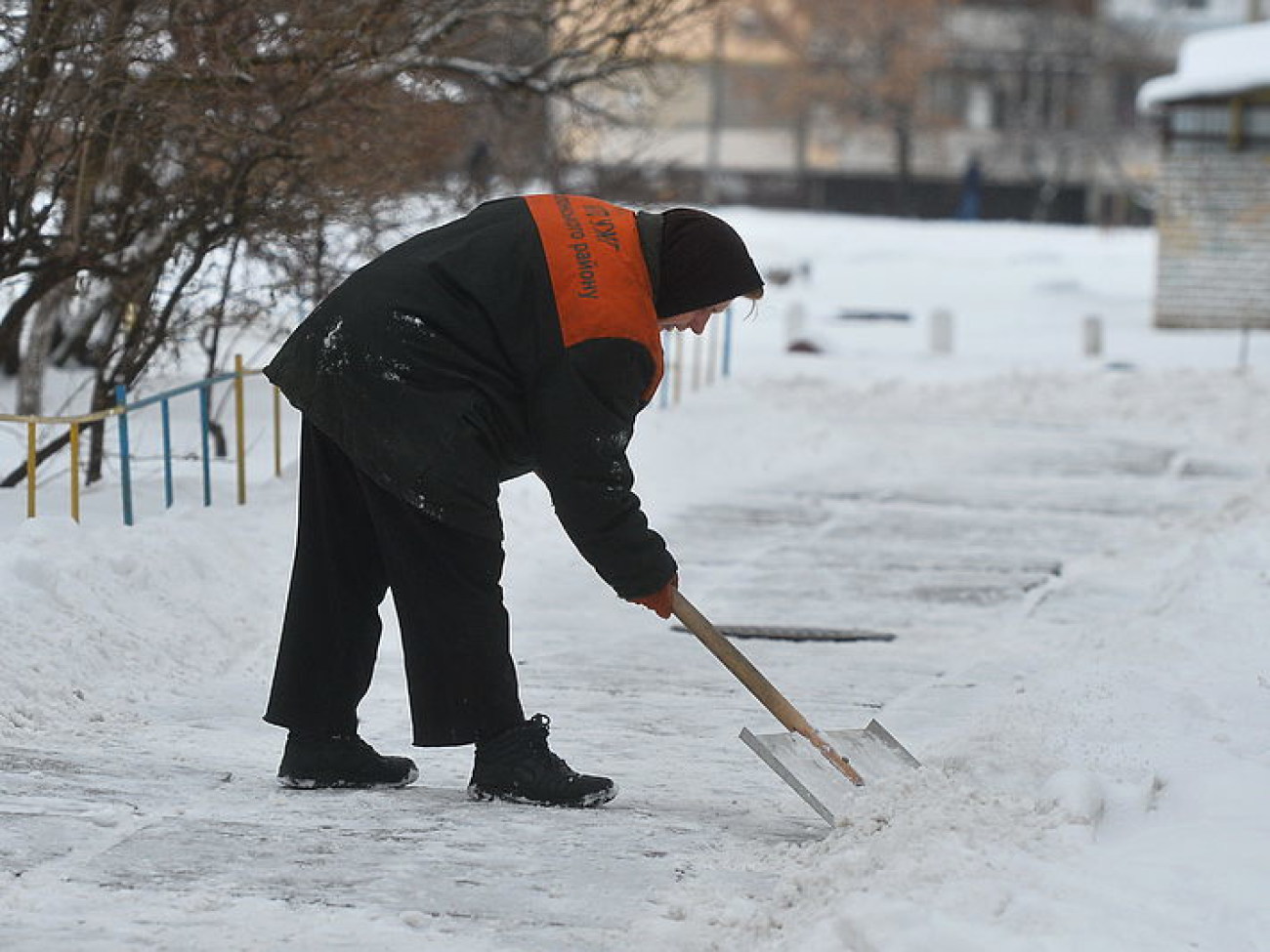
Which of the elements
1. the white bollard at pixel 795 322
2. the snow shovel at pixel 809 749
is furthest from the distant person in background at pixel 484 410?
the white bollard at pixel 795 322

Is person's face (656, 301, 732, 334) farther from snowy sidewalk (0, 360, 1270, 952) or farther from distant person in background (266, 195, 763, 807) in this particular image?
snowy sidewalk (0, 360, 1270, 952)

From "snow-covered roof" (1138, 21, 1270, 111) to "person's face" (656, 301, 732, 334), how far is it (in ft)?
66.2

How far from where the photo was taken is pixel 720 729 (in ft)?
19.3

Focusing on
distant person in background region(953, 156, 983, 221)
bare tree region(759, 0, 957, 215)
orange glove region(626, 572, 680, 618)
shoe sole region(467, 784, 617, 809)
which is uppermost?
bare tree region(759, 0, 957, 215)

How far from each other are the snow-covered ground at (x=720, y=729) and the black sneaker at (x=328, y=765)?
0.05 metres

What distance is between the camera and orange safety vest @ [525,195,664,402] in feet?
14.1

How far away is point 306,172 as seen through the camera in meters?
8.97

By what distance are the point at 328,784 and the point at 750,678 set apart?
101 cm

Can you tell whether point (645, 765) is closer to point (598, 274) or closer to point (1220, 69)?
point (598, 274)

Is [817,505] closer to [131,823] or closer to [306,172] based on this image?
[306,172]

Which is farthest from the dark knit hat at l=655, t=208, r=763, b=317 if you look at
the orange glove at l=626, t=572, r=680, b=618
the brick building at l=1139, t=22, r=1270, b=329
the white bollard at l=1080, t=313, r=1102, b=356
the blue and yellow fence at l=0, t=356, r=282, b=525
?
the brick building at l=1139, t=22, r=1270, b=329

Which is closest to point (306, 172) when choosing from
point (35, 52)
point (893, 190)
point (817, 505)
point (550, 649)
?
point (35, 52)

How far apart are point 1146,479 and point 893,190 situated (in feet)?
138

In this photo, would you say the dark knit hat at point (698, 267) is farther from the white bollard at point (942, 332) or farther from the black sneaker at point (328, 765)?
the white bollard at point (942, 332)
